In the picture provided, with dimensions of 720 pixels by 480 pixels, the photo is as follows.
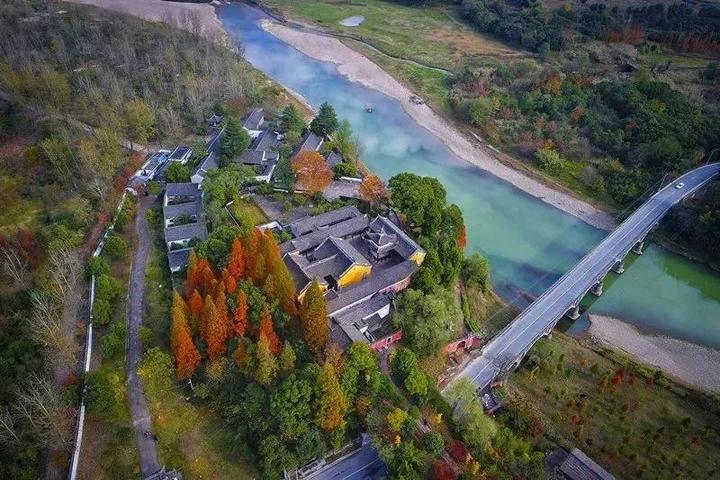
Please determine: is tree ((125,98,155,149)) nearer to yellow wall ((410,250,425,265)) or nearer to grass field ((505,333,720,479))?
yellow wall ((410,250,425,265))

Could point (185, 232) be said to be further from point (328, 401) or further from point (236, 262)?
point (328, 401)

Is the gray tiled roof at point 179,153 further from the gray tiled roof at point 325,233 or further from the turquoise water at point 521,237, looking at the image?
the turquoise water at point 521,237

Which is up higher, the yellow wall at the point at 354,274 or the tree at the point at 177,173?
the yellow wall at the point at 354,274

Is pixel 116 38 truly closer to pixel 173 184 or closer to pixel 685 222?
pixel 173 184

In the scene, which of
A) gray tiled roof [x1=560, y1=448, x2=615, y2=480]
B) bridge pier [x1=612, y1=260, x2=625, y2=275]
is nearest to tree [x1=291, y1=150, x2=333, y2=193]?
bridge pier [x1=612, y1=260, x2=625, y2=275]

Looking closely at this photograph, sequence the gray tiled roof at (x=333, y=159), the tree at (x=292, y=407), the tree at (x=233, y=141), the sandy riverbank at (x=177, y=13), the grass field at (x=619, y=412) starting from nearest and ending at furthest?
1. the tree at (x=292, y=407)
2. the grass field at (x=619, y=412)
3. the tree at (x=233, y=141)
4. the gray tiled roof at (x=333, y=159)
5. the sandy riverbank at (x=177, y=13)

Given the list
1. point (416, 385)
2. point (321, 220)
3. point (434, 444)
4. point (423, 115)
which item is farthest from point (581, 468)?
point (423, 115)

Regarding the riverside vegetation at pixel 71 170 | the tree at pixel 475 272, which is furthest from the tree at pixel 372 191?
the riverside vegetation at pixel 71 170

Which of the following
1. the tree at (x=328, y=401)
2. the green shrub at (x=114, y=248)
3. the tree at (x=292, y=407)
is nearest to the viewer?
the tree at (x=292, y=407)
